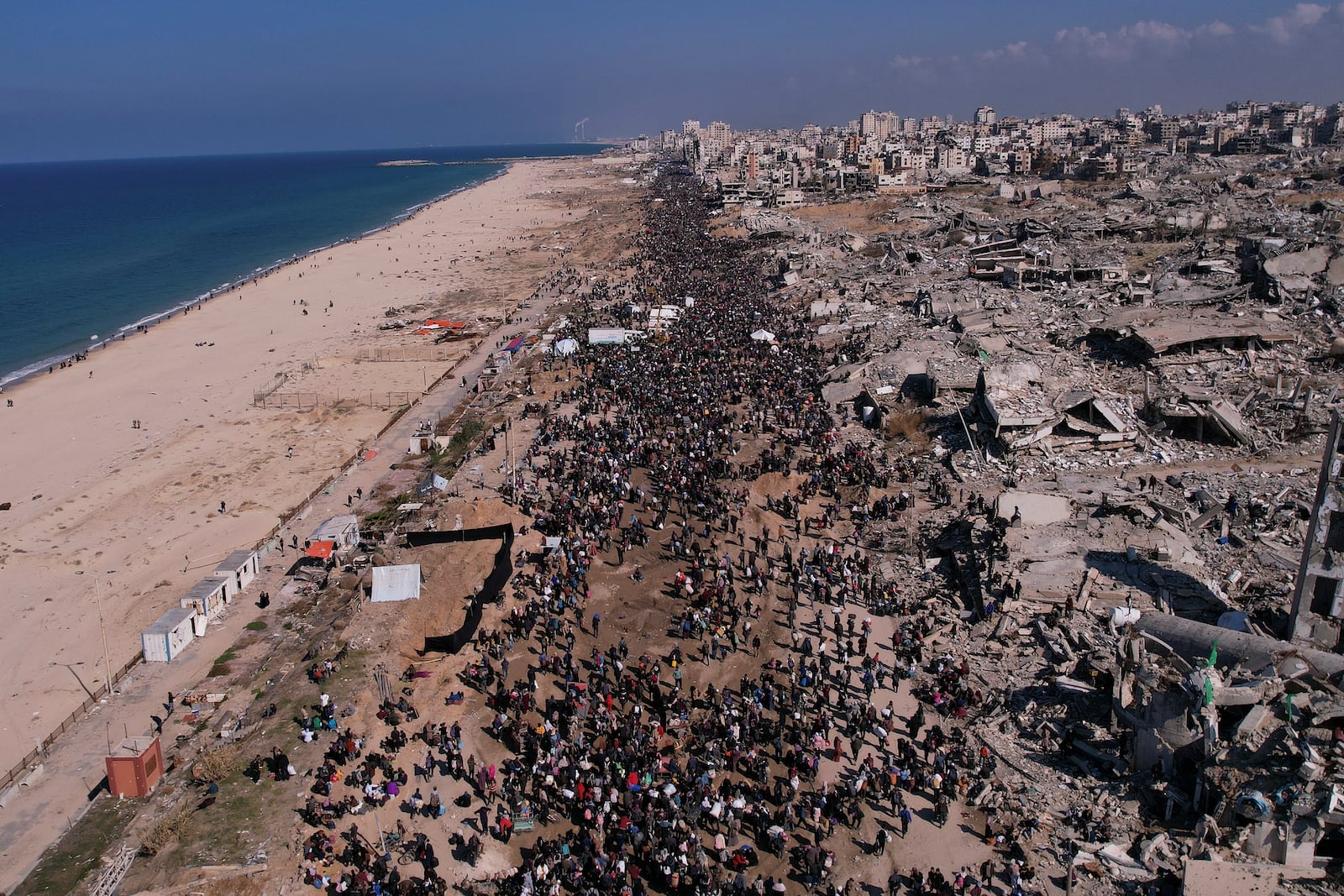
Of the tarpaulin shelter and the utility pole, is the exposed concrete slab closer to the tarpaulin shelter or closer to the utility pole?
the tarpaulin shelter

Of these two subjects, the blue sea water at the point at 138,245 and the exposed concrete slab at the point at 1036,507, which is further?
the blue sea water at the point at 138,245

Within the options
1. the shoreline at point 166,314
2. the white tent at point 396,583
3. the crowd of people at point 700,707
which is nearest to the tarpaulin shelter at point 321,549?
the white tent at point 396,583

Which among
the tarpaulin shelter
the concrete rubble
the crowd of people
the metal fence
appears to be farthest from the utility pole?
the concrete rubble

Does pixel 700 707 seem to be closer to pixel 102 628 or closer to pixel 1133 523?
pixel 1133 523

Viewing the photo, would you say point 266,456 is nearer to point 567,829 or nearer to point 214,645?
point 214,645

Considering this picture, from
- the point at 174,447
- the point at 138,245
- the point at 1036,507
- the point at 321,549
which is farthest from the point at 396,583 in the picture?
the point at 138,245

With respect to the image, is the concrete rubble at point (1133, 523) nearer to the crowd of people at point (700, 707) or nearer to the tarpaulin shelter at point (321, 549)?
the crowd of people at point (700, 707)
